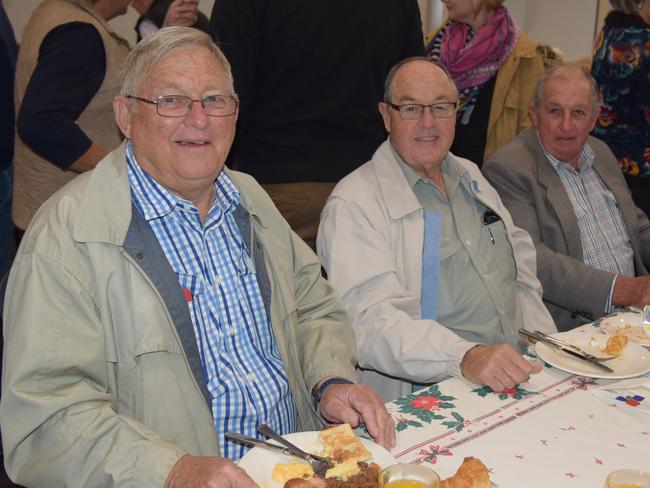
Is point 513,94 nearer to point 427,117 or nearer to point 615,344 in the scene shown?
point 427,117

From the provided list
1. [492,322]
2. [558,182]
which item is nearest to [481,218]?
[492,322]

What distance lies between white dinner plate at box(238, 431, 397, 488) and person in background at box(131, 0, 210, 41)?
7.42 ft

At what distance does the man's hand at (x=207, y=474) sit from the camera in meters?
1.19

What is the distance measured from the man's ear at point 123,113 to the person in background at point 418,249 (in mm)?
727

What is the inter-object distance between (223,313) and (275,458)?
0.41 meters

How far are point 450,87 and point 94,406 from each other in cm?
152

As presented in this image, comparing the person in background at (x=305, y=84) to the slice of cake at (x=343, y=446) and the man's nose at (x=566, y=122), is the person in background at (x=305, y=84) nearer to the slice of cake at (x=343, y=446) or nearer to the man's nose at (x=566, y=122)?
the man's nose at (x=566, y=122)

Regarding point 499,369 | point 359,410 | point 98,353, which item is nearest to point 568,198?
point 499,369

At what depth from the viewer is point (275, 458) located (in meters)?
1.30

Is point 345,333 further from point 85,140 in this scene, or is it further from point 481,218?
point 85,140

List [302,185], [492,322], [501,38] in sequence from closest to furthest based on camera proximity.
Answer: [492,322] → [302,185] → [501,38]

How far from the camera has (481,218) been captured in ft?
7.78

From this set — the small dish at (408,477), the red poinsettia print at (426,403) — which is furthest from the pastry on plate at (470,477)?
the red poinsettia print at (426,403)

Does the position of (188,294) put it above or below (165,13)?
below
